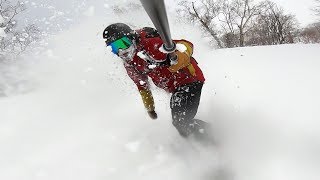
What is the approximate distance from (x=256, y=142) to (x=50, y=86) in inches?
253

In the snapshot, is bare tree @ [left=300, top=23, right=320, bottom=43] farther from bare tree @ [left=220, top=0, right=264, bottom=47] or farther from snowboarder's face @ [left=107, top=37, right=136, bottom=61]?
snowboarder's face @ [left=107, top=37, right=136, bottom=61]

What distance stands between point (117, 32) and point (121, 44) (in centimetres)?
11

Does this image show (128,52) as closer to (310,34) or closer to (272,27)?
(272,27)

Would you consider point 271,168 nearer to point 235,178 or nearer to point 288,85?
point 235,178

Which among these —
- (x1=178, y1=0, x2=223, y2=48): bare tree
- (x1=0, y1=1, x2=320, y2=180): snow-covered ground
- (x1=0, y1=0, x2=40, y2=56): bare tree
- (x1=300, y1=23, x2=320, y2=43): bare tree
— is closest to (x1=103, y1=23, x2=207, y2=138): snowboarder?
(x1=0, y1=1, x2=320, y2=180): snow-covered ground

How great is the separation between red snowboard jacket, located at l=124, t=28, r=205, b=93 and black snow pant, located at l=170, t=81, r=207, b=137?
6cm

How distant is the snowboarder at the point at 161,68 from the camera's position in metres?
3.39

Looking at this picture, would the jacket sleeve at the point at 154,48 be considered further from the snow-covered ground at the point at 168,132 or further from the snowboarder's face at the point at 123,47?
the snow-covered ground at the point at 168,132

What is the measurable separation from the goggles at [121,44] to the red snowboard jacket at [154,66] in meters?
0.12

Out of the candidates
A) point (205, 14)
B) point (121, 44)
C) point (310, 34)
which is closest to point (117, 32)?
point (121, 44)

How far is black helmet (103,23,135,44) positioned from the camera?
Answer: 3.38 m

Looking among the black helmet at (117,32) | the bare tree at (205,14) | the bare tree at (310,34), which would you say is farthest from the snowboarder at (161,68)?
the bare tree at (310,34)

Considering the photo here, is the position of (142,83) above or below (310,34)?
above

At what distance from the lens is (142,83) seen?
4168 millimetres
